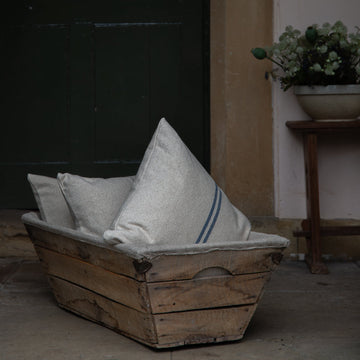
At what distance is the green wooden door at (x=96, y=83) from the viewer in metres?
4.40

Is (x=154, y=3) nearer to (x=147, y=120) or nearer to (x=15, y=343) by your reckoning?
(x=147, y=120)

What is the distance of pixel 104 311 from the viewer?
2742 millimetres

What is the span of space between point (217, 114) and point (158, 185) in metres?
1.75

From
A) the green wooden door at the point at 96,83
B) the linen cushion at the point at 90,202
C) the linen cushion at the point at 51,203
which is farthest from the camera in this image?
the green wooden door at the point at 96,83

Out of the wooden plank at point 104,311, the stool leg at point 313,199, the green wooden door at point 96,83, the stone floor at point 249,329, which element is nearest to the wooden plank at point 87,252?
the wooden plank at point 104,311

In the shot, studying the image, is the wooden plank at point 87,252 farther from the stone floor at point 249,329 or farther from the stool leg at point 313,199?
the stool leg at point 313,199

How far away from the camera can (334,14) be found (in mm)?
4051

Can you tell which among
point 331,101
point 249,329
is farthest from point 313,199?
point 249,329

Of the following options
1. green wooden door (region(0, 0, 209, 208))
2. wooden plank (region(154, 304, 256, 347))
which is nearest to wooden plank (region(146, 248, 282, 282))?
wooden plank (region(154, 304, 256, 347))

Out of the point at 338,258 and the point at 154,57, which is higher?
the point at 154,57

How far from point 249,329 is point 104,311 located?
0.57m

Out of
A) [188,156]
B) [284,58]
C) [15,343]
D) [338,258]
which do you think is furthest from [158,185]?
[338,258]

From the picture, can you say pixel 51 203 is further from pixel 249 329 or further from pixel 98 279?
pixel 249 329

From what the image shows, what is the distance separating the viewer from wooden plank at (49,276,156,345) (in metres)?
2.49
